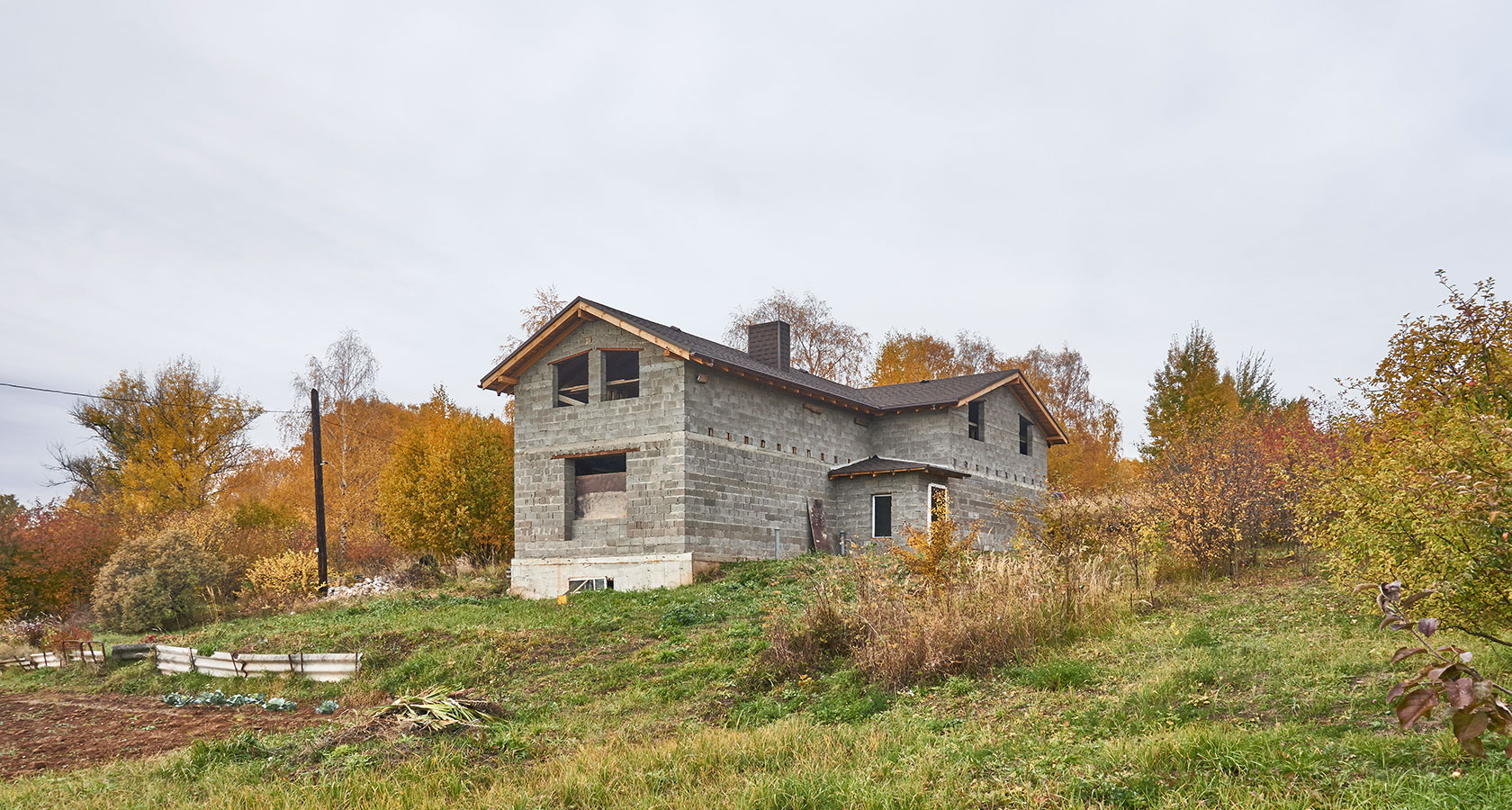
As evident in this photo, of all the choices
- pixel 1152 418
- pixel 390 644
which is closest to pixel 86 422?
pixel 390 644

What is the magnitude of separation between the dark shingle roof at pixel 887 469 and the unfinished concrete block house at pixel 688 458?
0.06 metres

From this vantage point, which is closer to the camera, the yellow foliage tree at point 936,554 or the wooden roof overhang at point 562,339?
the yellow foliage tree at point 936,554

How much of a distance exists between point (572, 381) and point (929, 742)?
17753mm

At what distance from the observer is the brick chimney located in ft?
88.8

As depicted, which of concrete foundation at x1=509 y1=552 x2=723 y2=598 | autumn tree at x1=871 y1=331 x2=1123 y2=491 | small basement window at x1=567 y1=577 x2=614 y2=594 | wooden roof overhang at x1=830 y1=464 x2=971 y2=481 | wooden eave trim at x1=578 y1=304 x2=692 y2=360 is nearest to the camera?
concrete foundation at x1=509 y1=552 x2=723 y2=598

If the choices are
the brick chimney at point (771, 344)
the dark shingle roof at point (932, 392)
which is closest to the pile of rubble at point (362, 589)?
the brick chimney at point (771, 344)

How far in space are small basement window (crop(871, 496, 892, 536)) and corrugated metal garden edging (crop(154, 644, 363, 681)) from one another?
1402 cm

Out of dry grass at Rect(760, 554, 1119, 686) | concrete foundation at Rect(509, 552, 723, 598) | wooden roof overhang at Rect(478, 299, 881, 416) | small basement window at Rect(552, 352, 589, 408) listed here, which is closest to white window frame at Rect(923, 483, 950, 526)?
wooden roof overhang at Rect(478, 299, 881, 416)

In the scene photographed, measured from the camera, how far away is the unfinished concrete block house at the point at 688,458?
68.2 feet

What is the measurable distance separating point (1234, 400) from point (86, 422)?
43.0 metres

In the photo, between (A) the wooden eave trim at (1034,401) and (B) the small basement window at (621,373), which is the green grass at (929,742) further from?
(A) the wooden eave trim at (1034,401)

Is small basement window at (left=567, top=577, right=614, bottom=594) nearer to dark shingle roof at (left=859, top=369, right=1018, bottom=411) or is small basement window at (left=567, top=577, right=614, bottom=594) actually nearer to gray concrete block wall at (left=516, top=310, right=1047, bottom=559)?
gray concrete block wall at (left=516, top=310, right=1047, bottom=559)

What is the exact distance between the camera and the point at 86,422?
37406mm

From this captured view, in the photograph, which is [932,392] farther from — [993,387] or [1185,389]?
[1185,389]
